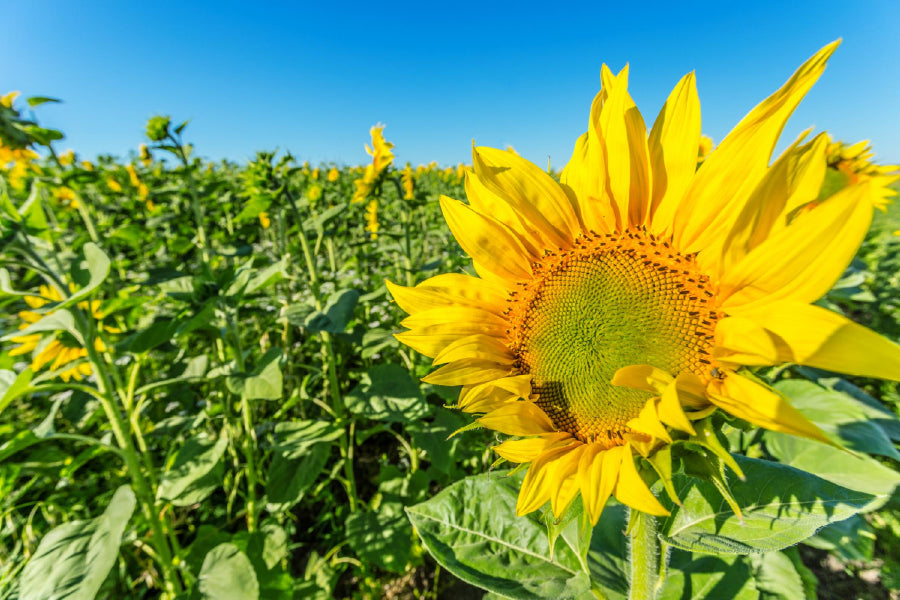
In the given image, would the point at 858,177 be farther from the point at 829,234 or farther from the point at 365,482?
the point at 365,482

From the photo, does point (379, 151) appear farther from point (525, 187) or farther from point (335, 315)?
point (525, 187)

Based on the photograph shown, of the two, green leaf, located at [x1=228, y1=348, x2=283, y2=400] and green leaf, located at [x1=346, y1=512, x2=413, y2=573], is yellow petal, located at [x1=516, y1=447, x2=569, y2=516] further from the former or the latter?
green leaf, located at [x1=346, y1=512, x2=413, y2=573]

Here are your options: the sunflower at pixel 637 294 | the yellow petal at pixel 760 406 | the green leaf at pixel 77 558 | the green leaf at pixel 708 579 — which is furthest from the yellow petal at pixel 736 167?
the green leaf at pixel 77 558

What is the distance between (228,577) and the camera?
5.03ft

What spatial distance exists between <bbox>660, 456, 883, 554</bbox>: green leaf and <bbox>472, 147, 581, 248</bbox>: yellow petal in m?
0.57

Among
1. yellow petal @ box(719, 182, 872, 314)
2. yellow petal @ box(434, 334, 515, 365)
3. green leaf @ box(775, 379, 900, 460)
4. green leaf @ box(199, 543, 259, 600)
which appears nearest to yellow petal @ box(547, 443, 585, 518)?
yellow petal @ box(434, 334, 515, 365)

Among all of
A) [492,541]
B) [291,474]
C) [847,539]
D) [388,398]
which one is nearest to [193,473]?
[291,474]

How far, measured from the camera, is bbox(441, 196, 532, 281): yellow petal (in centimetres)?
84

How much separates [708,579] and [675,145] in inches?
42.1

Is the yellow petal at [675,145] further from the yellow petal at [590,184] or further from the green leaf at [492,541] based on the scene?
the green leaf at [492,541]

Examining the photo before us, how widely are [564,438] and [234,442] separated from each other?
7.62 ft

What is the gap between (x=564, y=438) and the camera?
29.6 inches

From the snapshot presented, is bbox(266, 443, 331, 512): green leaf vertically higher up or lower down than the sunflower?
lower down

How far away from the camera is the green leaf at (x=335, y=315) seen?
1.83 m
